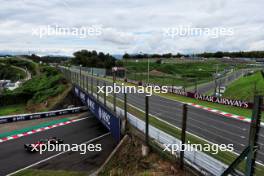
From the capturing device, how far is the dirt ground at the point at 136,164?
10144 mm

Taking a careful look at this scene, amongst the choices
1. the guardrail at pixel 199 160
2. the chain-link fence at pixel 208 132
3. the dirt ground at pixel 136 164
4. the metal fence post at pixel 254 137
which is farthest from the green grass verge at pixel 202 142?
the metal fence post at pixel 254 137

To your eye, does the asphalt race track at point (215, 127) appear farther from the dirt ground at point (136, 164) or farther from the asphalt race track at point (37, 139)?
the asphalt race track at point (37, 139)

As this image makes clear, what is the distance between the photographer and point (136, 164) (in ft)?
39.9

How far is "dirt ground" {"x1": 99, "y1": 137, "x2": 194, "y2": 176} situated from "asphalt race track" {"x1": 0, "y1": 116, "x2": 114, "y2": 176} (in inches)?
327

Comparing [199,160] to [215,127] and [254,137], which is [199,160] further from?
[215,127]

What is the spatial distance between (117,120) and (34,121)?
73.1ft

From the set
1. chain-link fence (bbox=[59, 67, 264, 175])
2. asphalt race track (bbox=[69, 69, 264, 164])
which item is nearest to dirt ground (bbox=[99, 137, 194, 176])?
chain-link fence (bbox=[59, 67, 264, 175])

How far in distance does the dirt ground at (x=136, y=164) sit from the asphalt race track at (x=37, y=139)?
8310mm

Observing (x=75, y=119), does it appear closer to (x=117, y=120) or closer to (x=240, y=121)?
(x=117, y=120)

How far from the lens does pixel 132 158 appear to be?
42.5 ft

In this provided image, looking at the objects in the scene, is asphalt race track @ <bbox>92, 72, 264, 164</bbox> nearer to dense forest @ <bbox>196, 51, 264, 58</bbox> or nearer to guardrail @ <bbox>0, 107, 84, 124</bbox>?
guardrail @ <bbox>0, 107, 84, 124</bbox>

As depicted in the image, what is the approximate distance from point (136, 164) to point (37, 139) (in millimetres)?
16967

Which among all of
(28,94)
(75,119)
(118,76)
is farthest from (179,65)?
(75,119)

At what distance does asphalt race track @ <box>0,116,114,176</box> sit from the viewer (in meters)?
18.9
